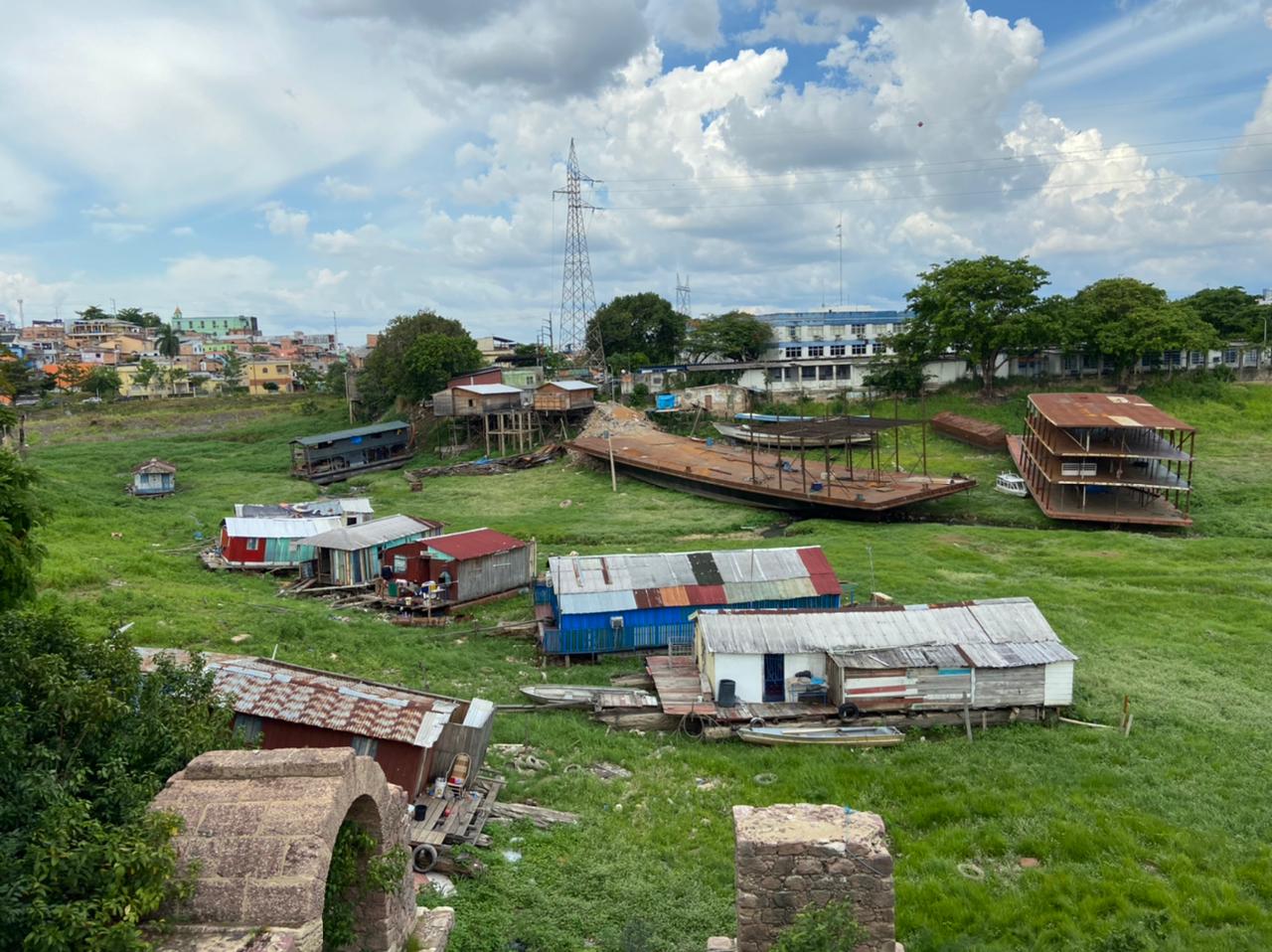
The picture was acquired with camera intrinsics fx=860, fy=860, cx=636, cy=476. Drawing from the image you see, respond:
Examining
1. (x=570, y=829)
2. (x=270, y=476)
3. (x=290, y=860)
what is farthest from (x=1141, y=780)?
(x=270, y=476)

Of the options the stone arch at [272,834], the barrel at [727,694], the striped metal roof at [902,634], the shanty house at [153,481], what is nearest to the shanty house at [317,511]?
the shanty house at [153,481]

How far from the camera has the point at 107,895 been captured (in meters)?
7.97

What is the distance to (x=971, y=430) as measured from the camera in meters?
57.2

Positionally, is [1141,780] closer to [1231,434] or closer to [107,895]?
[107,895]

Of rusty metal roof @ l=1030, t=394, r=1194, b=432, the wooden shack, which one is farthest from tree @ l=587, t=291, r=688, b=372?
rusty metal roof @ l=1030, t=394, r=1194, b=432

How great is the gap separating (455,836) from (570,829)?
80.5 inches

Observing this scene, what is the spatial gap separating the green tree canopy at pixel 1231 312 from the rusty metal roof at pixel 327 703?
78586 millimetres

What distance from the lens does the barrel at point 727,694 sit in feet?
65.9

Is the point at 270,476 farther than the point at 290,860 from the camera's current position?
Yes

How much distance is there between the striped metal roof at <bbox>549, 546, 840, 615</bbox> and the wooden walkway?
3645mm

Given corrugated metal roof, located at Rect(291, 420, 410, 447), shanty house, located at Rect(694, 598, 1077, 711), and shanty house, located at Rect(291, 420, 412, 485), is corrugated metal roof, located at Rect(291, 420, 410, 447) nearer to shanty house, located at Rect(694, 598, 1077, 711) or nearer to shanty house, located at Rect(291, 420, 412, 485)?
shanty house, located at Rect(291, 420, 412, 485)

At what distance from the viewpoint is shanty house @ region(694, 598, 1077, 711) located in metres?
19.4

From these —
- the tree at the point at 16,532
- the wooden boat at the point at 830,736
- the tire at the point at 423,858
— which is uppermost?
the tree at the point at 16,532

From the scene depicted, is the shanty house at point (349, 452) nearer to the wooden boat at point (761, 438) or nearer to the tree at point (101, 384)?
the wooden boat at point (761, 438)
